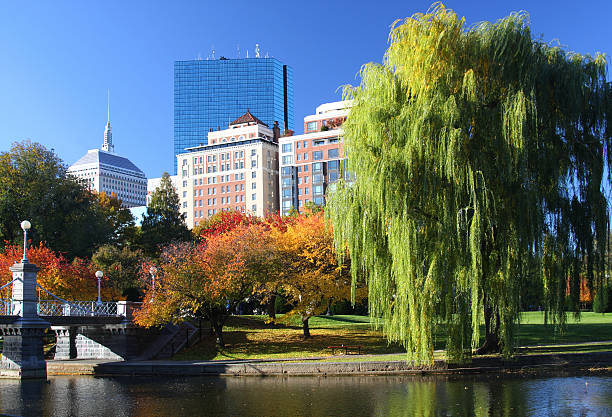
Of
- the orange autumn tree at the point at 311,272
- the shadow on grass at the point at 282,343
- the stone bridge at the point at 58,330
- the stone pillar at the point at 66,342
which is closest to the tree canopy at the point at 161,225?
the stone pillar at the point at 66,342

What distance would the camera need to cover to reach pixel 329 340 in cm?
4372

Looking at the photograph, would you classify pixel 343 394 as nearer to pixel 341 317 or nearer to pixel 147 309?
pixel 147 309

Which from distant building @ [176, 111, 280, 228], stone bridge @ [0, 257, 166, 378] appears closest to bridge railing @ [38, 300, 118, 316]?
stone bridge @ [0, 257, 166, 378]

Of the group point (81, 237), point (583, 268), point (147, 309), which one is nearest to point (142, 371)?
point (147, 309)

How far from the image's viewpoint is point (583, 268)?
89.7 ft

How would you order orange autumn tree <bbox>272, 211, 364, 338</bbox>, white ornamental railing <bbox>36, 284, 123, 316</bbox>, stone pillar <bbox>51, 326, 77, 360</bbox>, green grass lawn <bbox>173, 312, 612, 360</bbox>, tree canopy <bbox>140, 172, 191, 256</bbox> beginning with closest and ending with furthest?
green grass lawn <bbox>173, 312, 612, 360</bbox>, orange autumn tree <bbox>272, 211, 364, 338</bbox>, white ornamental railing <bbox>36, 284, 123, 316</bbox>, stone pillar <bbox>51, 326, 77, 360</bbox>, tree canopy <bbox>140, 172, 191, 256</bbox>

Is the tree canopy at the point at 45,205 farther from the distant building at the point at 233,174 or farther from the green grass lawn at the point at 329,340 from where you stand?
the distant building at the point at 233,174

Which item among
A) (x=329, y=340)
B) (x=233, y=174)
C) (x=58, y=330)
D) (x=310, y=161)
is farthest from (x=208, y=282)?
(x=233, y=174)

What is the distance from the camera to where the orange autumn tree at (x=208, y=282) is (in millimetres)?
43062

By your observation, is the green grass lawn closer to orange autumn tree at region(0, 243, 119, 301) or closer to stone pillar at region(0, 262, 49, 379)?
stone pillar at region(0, 262, 49, 379)

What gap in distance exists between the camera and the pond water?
21.5 m

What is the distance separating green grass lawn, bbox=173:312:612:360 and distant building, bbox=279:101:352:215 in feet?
267

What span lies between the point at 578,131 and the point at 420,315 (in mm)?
9962

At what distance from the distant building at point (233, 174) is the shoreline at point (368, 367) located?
10431cm
